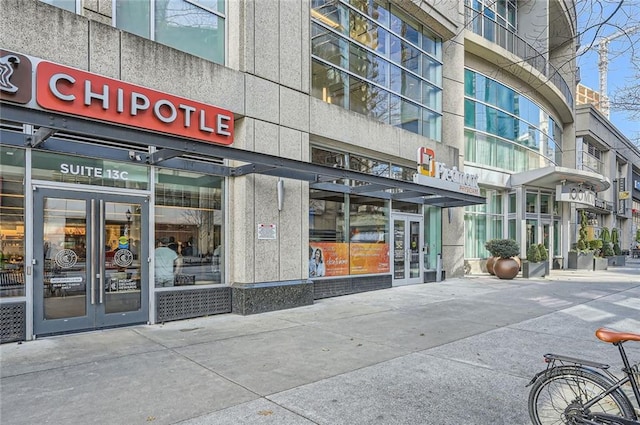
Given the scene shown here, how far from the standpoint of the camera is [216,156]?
7.15 meters

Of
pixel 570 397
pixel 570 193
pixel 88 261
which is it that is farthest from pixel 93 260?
pixel 570 193

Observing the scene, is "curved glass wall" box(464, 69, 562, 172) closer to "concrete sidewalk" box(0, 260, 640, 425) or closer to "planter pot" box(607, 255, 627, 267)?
"planter pot" box(607, 255, 627, 267)

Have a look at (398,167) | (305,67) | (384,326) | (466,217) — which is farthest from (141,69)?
(466,217)

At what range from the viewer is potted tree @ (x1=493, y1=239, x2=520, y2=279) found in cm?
1627

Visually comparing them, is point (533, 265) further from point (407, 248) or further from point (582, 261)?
point (582, 261)

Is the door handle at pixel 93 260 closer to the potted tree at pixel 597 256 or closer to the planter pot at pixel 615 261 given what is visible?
A: the potted tree at pixel 597 256

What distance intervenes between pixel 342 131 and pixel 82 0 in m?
6.47

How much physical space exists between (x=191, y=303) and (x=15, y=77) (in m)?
4.82

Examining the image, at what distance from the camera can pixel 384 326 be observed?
7.93 metres

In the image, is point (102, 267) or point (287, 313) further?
point (287, 313)

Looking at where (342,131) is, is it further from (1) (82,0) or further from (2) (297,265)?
(1) (82,0)

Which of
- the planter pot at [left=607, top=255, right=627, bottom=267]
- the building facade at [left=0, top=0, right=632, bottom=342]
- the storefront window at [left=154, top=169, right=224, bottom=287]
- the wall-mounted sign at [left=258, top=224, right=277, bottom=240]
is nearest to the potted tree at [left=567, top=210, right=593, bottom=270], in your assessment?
the planter pot at [left=607, top=255, right=627, bottom=267]

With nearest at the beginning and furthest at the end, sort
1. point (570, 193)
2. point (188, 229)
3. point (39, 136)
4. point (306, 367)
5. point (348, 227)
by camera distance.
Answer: point (306, 367) < point (39, 136) < point (188, 229) < point (348, 227) < point (570, 193)

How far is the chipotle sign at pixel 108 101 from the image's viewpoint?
6.17 meters
